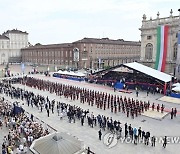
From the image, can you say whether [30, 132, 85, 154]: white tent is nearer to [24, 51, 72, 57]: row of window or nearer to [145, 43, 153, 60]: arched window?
[145, 43, 153, 60]: arched window

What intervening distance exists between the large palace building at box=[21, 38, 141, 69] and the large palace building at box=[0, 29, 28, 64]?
11.5 metres

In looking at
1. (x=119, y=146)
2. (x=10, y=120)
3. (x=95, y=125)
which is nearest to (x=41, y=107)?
(x=10, y=120)

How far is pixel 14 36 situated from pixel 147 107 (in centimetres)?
8747

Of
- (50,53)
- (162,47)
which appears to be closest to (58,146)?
(162,47)

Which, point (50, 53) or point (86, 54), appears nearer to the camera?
point (86, 54)

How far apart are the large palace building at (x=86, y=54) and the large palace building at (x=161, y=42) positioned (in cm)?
1488

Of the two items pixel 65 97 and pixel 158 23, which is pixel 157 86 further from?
pixel 158 23

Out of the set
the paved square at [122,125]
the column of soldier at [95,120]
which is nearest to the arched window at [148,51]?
the paved square at [122,125]

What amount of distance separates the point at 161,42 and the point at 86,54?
34.7 metres

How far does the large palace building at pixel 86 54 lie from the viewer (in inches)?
2493

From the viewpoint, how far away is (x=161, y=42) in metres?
31.3

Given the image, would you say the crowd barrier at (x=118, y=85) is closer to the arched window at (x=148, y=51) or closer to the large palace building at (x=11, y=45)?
the arched window at (x=148, y=51)

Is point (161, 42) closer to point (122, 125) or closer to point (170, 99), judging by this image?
point (170, 99)

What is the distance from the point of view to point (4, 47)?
92.4 meters
